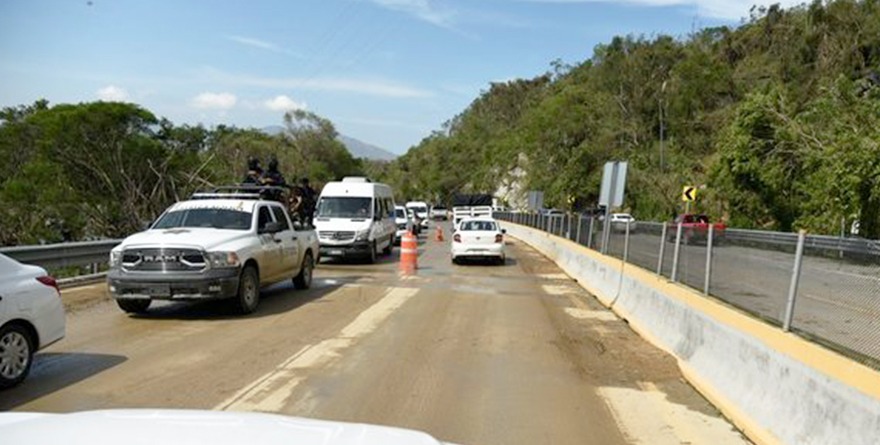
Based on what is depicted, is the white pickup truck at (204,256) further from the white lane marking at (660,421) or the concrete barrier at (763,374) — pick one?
the white lane marking at (660,421)

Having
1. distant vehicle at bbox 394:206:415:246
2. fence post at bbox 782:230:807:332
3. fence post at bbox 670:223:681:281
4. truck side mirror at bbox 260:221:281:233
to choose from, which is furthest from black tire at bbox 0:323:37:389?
distant vehicle at bbox 394:206:415:246

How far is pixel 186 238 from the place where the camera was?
11.3 m

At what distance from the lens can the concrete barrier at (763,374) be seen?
4.73 m

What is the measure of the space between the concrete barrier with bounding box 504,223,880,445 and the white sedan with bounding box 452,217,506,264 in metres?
12.0

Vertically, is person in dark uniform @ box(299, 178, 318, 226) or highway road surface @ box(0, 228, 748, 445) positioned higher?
person in dark uniform @ box(299, 178, 318, 226)

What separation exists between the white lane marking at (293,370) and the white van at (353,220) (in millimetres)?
9330

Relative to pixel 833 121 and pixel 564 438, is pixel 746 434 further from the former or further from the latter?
pixel 833 121

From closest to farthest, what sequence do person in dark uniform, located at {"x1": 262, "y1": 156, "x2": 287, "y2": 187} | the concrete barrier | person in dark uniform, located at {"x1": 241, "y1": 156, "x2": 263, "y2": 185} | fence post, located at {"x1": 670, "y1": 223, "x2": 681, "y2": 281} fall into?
1. the concrete barrier
2. fence post, located at {"x1": 670, "y1": 223, "x2": 681, "y2": 281}
3. person in dark uniform, located at {"x1": 241, "y1": 156, "x2": 263, "y2": 185}
4. person in dark uniform, located at {"x1": 262, "y1": 156, "x2": 287, "y2": 187}

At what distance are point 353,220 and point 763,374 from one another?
16.8 m

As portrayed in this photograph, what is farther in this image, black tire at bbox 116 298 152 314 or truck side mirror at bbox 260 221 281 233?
truck side mirror at bbox 260 221 281 233

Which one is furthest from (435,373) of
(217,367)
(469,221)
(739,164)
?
(739,164)

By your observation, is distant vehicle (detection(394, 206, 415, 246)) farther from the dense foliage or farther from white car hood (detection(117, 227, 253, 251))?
white car hood (detection(117, 227, 253, 251))

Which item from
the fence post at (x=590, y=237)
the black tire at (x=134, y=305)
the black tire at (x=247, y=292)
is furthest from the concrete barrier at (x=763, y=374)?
the fence post at (x=590, y=237)

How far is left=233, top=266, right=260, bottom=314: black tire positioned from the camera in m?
11.6
